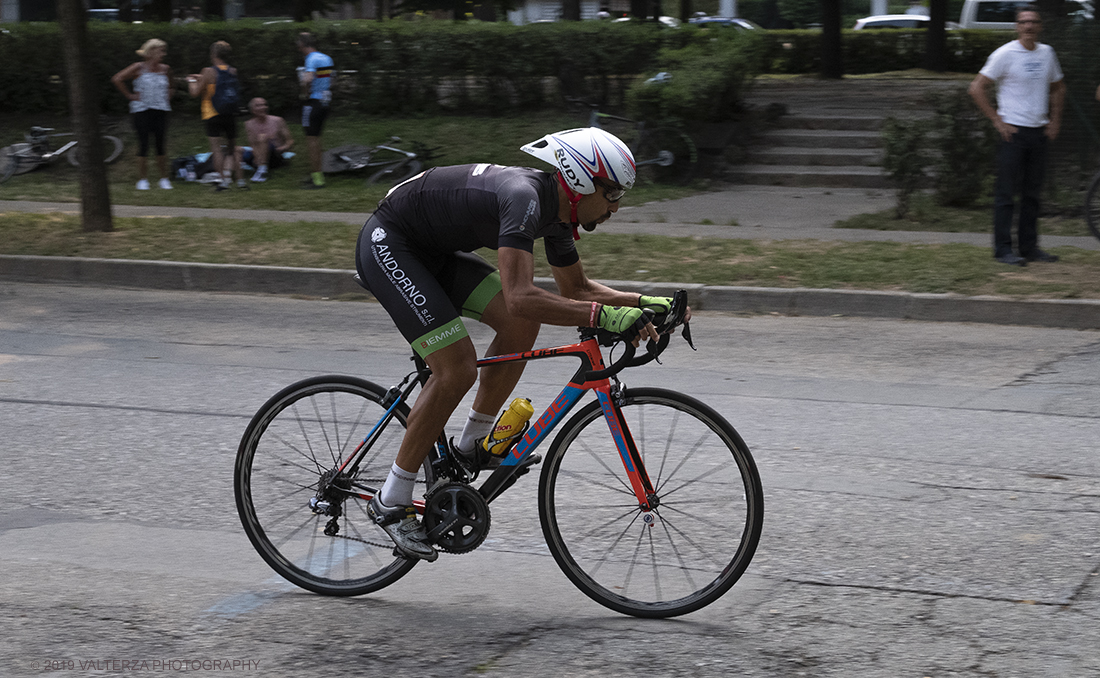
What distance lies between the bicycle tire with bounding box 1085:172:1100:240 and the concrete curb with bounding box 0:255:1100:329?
2.60 m

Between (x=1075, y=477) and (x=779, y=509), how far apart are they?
4.60ft

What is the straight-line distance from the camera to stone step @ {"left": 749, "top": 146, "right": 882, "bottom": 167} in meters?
17.8

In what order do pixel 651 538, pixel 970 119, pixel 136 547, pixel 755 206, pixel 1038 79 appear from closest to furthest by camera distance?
pixel 651 538
pixel 136 547
pixel 1038 79
pixel 970 119
pixel 755 206

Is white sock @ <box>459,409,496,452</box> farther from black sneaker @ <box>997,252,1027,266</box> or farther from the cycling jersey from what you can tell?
black sneaker @ <box>997,252,1027,266</box>

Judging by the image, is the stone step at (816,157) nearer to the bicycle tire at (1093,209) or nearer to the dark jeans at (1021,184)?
the bicycle tire at (1093,209)

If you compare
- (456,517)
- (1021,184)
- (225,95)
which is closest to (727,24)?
(225,95)

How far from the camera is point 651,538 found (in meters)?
4.22

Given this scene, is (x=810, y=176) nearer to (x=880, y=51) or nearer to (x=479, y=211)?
(x=479, y=211)

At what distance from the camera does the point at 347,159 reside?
59.9 feet

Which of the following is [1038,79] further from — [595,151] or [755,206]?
[595,151]

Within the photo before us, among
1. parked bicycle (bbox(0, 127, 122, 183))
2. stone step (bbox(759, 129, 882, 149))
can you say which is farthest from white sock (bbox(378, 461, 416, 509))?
parked bicycle (bbox(0, 127, 122, 183))

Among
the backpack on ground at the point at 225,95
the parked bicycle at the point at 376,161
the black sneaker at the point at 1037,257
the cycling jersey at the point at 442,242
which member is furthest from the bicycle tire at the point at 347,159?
the cycling jersey at the point at 442,242

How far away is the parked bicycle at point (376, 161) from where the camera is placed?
1809 cm

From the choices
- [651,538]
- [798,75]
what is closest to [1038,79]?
[651,538]
